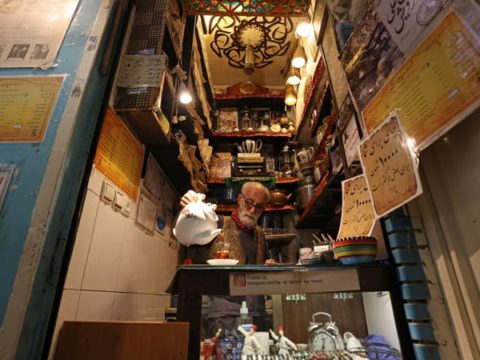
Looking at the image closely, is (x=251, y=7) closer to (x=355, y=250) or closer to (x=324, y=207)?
(x=324, y=207)

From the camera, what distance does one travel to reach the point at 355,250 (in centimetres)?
80

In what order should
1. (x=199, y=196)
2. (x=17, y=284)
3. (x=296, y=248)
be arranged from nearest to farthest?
(x=17, y=284) → (x=199, y=196) → (x=296, y=248)

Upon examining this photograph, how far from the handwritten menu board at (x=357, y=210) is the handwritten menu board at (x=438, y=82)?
298 mm

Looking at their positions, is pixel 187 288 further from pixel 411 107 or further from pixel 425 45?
pixel 425 45

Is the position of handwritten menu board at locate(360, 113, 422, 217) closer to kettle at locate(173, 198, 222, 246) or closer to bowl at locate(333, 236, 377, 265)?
bowl at locate(333, 236, 377, 265)

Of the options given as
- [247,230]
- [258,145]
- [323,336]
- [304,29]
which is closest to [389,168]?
[323,336]

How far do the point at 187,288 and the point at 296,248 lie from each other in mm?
2609

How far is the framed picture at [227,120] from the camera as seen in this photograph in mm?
3723

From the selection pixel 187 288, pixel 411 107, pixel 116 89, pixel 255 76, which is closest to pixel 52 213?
pixel 187 288

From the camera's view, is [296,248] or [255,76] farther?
[255,76]

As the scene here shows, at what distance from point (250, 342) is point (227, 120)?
3299mm

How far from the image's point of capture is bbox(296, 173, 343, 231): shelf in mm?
2049

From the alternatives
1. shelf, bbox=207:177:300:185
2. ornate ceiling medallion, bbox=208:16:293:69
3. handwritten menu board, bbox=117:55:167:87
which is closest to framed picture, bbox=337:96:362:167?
handwritten menu board, bbox=117:55:167:87

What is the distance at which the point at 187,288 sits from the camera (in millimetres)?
754
